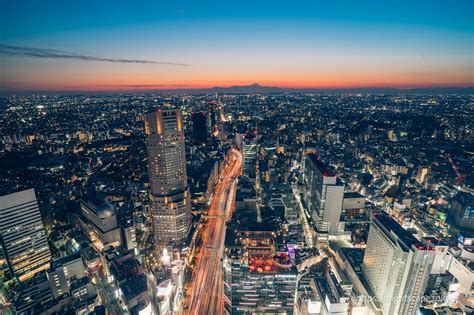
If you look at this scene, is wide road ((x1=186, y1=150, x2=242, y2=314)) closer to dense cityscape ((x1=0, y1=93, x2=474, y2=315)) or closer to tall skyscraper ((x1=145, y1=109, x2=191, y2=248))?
dense cityscape ((x1=0, y1=93, x2=474, y2=315))

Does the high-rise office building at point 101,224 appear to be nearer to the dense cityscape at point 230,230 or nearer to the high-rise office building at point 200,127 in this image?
the dense cityscape at point 230,230

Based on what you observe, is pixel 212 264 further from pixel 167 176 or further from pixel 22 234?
pixel 22 234

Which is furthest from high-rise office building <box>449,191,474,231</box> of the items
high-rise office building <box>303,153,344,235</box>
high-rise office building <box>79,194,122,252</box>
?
high-rise office building <box>79,194,122,252</box>

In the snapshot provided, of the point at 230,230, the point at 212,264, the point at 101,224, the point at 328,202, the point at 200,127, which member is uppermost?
the point at 200,127

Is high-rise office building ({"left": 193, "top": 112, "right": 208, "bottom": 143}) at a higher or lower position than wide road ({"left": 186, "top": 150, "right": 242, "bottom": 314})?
higher

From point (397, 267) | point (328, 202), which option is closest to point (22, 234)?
point (328, 202)

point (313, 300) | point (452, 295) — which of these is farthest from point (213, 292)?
point (452, 295)
